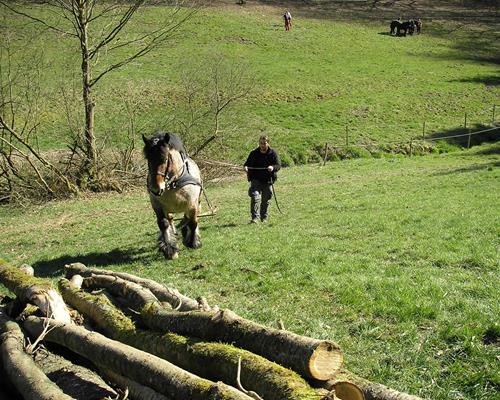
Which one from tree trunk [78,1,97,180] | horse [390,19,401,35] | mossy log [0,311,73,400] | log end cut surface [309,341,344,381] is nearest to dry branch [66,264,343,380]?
log end cut surface [309,341,344,381]

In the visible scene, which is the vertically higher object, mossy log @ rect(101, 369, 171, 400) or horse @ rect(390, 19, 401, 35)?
horse @ rect(390, 19, 401, 35)

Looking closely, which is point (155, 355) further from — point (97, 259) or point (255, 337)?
point (97, 259)

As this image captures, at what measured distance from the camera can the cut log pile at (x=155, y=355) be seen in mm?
4340

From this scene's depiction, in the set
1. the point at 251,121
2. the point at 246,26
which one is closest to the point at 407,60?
the point at 246,26

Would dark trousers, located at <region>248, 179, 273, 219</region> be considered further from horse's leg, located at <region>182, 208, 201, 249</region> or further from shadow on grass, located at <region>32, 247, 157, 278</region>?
shadow on grass, located at <region>32, 247, 157, 278</region>

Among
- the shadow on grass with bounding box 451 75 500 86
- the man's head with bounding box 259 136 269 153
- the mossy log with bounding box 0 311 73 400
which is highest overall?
the shadow on grass with bounding box 451 75 500 86

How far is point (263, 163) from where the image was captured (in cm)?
1489

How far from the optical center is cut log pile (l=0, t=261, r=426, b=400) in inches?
171

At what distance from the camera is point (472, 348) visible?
19.2 ft

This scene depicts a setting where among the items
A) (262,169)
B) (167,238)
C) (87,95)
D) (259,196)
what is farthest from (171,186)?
(87,95)

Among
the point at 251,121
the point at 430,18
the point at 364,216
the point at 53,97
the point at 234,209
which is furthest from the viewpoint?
the point at 430,18

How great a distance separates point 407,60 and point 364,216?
41720 mm

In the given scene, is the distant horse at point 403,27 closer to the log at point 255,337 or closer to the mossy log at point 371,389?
the log at point 255,337

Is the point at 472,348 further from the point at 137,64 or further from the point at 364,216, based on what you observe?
the point at 137,64
